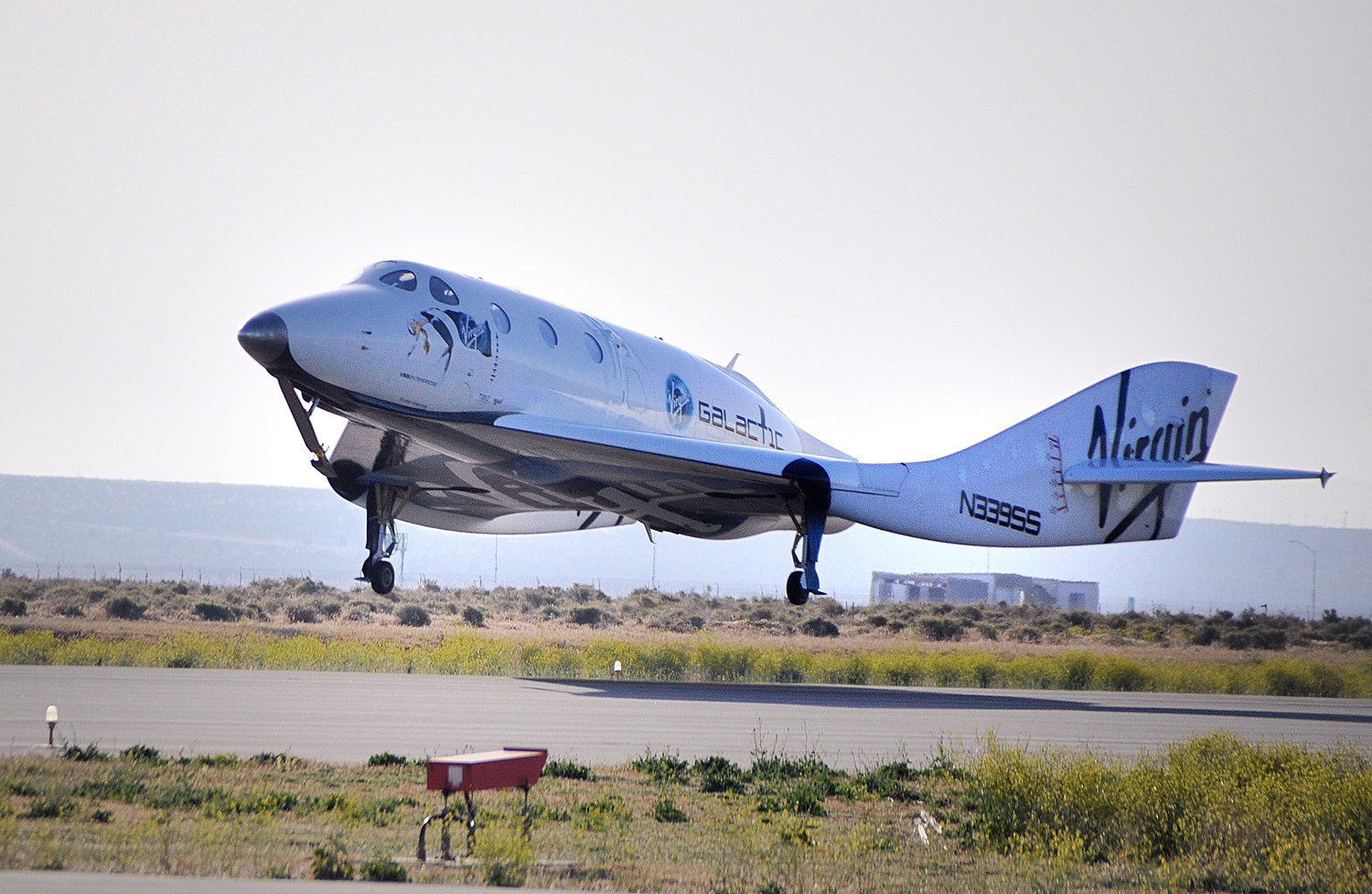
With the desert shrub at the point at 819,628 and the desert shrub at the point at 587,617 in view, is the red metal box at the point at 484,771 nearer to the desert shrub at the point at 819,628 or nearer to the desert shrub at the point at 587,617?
the desert shrub at the point at 819,628

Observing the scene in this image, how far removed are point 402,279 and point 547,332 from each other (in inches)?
129

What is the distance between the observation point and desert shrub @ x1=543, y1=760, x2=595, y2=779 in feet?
39.0

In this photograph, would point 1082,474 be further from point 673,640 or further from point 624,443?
point 673,640

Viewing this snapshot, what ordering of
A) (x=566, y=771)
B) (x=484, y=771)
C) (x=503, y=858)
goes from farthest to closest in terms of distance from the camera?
(x=566, y=771)
(x=484, y=771)
(x=503, y=858)

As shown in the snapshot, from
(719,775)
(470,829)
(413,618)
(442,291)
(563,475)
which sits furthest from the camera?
(413,618)

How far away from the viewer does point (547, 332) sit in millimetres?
23172

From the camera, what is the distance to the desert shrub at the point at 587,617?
176 feet

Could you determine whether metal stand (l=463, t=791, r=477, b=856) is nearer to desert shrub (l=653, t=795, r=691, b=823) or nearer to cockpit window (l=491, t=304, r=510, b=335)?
desert shrub (l=653, t=795, r=691, b=823)

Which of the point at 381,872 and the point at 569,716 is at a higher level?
the point at 381,872

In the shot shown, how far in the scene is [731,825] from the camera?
10211 millimetres

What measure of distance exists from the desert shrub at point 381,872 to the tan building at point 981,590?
320 feet

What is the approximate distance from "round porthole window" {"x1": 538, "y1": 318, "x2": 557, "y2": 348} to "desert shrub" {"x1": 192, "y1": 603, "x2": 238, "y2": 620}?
30838 millimetres

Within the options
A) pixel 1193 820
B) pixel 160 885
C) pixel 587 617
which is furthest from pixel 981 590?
pixel 160 885

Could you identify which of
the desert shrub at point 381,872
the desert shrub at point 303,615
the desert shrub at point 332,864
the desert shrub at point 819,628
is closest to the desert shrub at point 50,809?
the desert shrub at point 332,864
